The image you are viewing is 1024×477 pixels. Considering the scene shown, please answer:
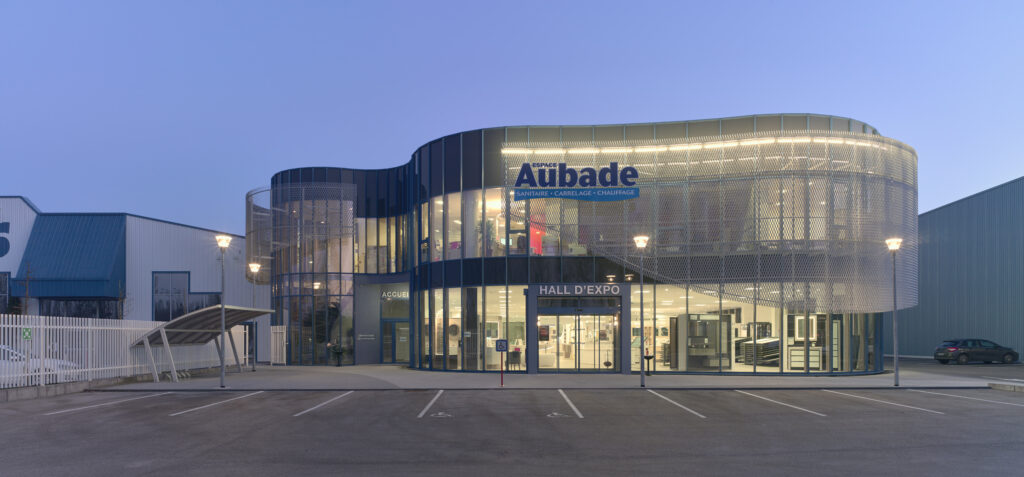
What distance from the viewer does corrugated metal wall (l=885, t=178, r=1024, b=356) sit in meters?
38.6

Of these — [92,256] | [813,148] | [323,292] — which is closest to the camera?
[813,148]

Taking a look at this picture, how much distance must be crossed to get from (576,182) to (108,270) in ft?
88.7

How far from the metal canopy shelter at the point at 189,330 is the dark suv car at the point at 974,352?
1319 inches

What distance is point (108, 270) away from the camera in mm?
38188

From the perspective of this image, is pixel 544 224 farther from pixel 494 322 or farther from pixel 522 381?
pixel 522 381

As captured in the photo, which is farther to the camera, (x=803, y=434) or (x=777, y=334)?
(x=777, y=334)

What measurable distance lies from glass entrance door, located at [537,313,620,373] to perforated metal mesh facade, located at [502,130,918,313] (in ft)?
8.41

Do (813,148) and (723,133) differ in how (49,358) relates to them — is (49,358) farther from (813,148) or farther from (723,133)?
(813,148)

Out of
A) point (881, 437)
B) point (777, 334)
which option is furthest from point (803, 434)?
point (777, 334)

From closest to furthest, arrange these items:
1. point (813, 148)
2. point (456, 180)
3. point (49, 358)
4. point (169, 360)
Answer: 1. point (49, 358)
2. point (169, 360)
3. point (813, 148)
4. point (456, 180)

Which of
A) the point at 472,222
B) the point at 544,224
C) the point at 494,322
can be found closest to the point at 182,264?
the point at 472,222

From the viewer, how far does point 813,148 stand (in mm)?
25688

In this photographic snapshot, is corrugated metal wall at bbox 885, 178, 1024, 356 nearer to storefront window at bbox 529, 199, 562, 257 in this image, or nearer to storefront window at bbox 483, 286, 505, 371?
storefront window at bbox 529, 199, 562, 257

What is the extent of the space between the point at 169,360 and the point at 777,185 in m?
22.3
